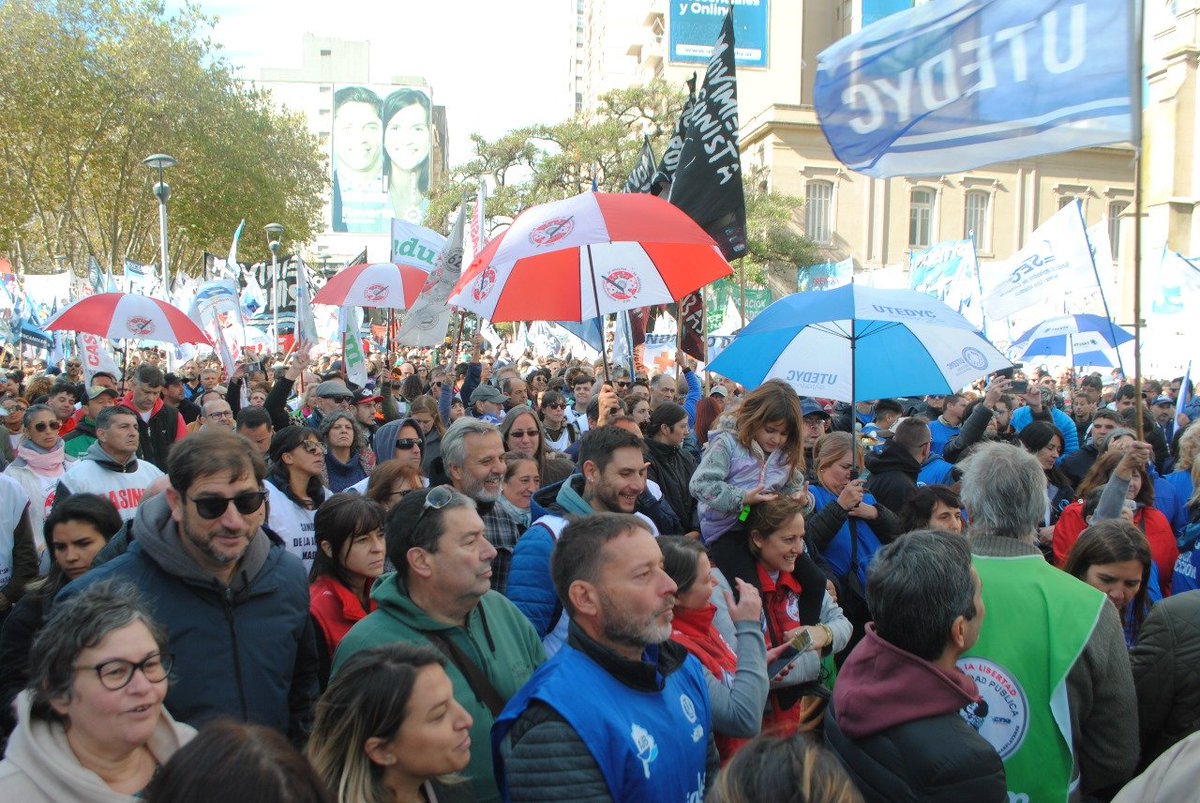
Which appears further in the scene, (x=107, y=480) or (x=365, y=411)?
(x=365, y=411)

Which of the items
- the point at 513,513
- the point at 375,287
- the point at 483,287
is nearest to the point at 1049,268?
the point at 375,287

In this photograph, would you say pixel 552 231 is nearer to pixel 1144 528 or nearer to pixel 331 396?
pixel 331 396

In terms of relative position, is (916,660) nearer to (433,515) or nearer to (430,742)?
(430,742)

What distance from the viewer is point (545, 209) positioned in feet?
19.7

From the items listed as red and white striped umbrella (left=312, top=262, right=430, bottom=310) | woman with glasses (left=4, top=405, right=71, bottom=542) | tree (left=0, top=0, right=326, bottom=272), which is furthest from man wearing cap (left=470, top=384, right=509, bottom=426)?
tree (left=0, top=0, right=326, bottom=272)

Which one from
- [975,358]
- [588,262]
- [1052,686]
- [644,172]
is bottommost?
[1052,686]

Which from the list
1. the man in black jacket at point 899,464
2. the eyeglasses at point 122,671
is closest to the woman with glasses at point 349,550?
the eyeglasses at point 122,671

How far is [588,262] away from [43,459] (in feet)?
12.2

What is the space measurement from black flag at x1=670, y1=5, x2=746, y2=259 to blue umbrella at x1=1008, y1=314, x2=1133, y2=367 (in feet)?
28.4

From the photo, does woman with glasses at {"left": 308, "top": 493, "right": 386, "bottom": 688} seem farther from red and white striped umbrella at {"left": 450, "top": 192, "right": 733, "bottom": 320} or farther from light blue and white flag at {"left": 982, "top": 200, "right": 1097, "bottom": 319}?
light blue and white flag at {"left": 982, "top": 200, "right": 1097, "bottom": 319}

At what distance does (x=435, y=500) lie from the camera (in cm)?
306

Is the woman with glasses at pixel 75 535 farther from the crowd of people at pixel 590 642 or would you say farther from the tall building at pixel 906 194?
the tall building at pixel 906 194

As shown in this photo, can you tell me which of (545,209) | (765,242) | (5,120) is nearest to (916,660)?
(545,209)

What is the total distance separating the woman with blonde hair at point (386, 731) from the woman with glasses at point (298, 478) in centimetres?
265
